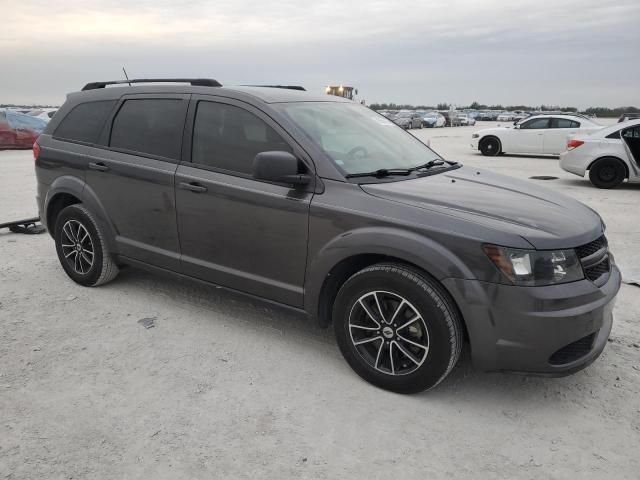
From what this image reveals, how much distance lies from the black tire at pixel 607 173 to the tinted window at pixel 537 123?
7.07 m

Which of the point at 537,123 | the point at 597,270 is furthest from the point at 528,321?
the point at 537,123

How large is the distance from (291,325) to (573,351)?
198 cm

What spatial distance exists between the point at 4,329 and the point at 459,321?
3257 millimetres

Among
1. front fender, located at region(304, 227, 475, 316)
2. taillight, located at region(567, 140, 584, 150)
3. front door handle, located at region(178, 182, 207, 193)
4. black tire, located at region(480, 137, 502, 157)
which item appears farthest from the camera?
black tire, located at region(480, 137, 502, 157)

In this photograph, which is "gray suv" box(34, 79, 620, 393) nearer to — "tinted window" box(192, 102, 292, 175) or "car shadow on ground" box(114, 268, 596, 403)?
"tinted window" box(192, 102, 292, 175)

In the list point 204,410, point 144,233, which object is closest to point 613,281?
point 204,410

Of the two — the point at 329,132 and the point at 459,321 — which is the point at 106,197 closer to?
the point at 329,132

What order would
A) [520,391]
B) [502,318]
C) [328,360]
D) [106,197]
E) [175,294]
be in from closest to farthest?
1. [502,318]
2. [520,391]
3. [328,360]
4. [106,197]
5. [175,294]

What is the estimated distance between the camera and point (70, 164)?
181 inches

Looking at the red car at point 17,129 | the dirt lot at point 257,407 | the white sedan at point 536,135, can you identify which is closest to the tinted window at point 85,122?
the dirt lot at point 257,407

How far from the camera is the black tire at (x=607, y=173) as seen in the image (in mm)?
10358

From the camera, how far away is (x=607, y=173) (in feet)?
34.5

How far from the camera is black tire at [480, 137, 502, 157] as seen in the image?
18.0 m

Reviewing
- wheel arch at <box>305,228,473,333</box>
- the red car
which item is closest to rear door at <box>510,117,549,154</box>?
wheel arch at <box>305,228,473,333</box>
